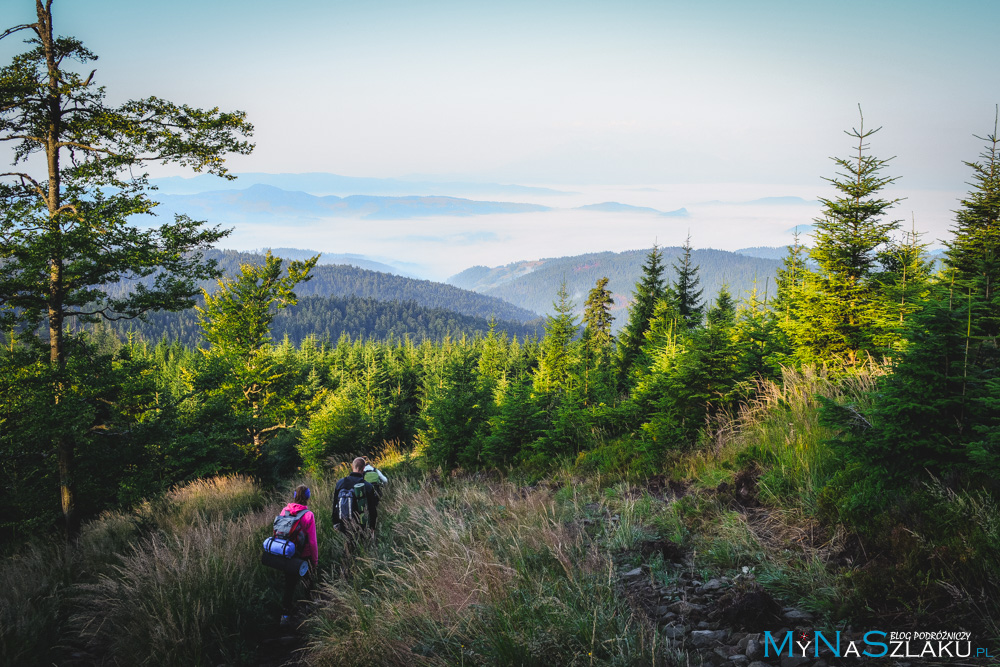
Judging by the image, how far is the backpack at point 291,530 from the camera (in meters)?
5.66

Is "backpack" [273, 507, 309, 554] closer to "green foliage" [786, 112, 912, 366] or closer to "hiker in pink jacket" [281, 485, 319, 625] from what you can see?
"hiker in pink jacket" [281, 485, 319, 625]

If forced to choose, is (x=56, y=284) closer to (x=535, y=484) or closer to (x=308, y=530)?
(x=308, y=530)

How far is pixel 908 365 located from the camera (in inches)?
147

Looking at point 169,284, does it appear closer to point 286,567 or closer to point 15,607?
point 15,607

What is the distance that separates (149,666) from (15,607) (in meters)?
2.14

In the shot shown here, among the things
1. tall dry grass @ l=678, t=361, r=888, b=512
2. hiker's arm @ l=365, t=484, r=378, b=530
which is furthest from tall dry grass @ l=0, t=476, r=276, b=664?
tall dry grass @ l=678, t=361, r=888, b=512

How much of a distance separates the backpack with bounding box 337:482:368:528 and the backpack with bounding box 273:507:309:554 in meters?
1.02

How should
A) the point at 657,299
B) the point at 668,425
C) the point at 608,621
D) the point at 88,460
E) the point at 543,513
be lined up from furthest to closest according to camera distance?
the point at 657,299
the point at 88,460
the point at 668,425
the point at 543,513
the point at 608,621

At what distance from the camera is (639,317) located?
23.3 m

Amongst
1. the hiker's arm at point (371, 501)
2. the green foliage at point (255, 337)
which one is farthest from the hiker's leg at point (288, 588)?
the green foliage at point (255, 337)

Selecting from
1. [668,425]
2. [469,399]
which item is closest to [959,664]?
[668,425]

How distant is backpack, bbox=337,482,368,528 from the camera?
6.82m

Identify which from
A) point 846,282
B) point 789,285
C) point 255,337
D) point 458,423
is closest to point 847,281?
point 846,282

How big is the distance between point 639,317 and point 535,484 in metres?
15.9
